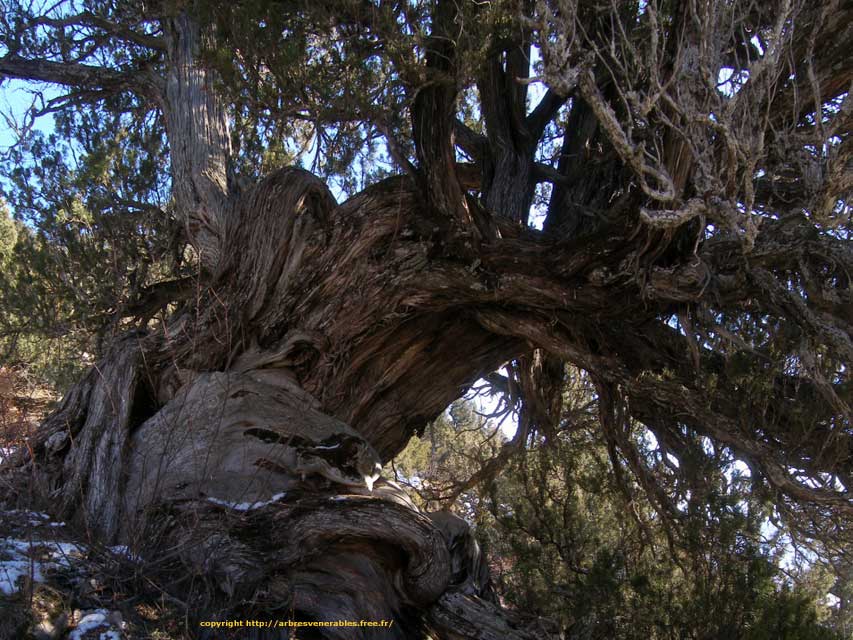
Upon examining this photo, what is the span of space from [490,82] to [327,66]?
2250 millimetres

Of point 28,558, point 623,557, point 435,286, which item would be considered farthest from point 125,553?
point 623,557

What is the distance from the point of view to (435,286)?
6.41 metres

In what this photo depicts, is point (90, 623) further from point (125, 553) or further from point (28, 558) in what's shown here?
point (125, 553)

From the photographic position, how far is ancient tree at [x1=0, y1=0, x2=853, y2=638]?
4.83m

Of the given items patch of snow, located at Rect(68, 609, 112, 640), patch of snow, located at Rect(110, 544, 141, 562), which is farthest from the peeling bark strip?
patch of snow, located at Rect(68, 609, 112, 640)

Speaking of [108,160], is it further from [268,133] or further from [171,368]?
[171,368]

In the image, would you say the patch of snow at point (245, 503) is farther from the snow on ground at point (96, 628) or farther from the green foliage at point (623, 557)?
the green foliage at point (623, 557)

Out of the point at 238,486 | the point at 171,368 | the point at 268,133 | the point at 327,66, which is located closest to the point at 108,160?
the point at 268,133

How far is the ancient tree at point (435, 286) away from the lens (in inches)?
190

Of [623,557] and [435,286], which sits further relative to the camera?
[623,557]

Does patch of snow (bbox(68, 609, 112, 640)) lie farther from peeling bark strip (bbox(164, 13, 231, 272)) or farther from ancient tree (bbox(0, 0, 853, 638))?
peeling bark strip (bbox(164, 13, 231, 272))

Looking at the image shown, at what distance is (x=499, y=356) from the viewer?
7492mm

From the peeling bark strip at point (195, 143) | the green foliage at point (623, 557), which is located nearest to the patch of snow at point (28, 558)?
the green foliage at point (623, 557)

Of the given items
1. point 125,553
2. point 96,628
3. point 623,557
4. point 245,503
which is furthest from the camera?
point 623,557
